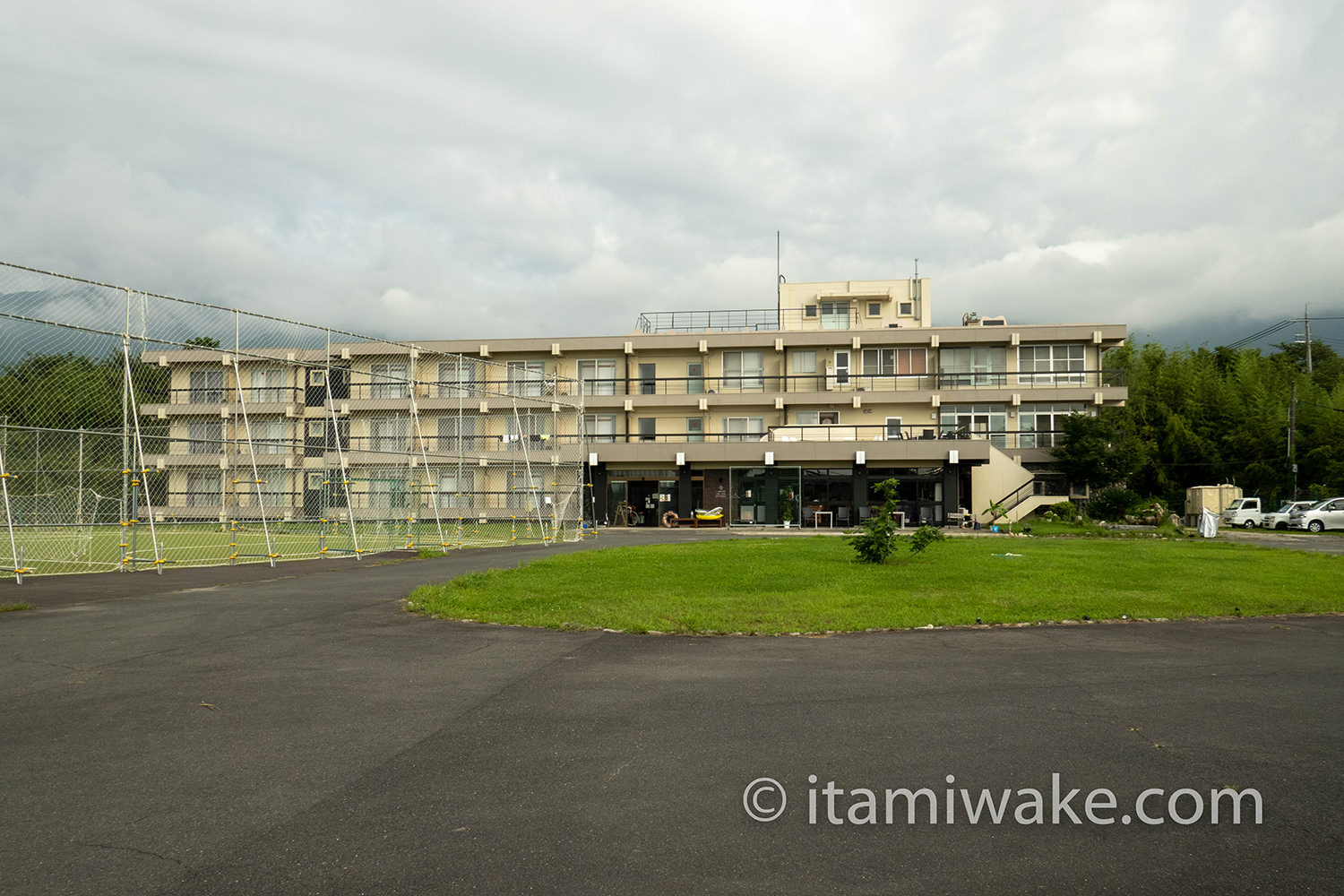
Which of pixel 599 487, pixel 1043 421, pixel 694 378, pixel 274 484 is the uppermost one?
pixel 694 378

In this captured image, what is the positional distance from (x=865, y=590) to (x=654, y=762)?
26.3 feet

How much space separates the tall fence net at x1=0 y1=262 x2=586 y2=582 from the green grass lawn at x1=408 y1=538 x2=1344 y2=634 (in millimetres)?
7829

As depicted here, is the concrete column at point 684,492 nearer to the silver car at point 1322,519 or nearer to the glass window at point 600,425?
the glass window at point 600,425

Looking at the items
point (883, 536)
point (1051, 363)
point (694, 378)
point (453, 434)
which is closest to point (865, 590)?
point (883, 536)

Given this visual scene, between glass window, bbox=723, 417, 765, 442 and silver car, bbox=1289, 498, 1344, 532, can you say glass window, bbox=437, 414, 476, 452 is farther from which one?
silver car, bbox=1289, 498, 1344, 532

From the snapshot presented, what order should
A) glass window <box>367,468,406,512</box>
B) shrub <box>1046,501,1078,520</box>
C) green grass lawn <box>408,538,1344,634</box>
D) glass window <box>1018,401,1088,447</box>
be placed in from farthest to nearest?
1. glass window <box>1018,401,1088,447</box>
2. shrub <box>1046,501,1078,520</box>
3. glass window <box>367,468,406,512</box>
4. green grass lawn <box>408,538,1344,634</box>

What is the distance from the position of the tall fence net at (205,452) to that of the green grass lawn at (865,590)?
7.83 metres

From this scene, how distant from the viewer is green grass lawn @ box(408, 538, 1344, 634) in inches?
398

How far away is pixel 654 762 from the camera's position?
15.9ft

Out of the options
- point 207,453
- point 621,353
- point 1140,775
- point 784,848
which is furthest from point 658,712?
point 621,353

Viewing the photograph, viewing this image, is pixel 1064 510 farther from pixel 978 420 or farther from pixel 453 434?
pixel 453 434

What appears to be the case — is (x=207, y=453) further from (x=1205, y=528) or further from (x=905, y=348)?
(x=905, y=348)

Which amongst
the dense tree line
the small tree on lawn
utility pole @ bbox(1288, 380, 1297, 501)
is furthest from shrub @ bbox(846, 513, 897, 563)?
utility pole @ bbox(1288, 380, 1297, 501)

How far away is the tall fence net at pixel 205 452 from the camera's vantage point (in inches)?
619
